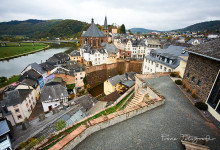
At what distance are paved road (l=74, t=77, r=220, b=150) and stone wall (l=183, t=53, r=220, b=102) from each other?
176 cm

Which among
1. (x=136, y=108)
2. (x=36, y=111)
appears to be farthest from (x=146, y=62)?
(x=36, y=111)

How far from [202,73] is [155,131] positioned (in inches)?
255

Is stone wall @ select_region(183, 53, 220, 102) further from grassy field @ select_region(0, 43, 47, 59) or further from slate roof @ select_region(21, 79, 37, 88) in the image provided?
grassy field @ select_region(0, 43, 47, 59)

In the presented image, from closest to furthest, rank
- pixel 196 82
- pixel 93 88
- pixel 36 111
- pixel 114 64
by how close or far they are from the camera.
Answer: pixel 196 82
pixel 36 111
pixel 93 88
pixel 114 64

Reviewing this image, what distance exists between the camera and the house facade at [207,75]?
7324 mm

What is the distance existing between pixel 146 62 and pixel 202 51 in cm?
1563

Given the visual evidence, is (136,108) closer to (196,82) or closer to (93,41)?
(196,82)

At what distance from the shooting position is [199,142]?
5.07 meters

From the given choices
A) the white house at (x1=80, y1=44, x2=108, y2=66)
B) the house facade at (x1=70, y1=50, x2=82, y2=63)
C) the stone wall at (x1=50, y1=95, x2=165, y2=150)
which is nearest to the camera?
the stone wall at (x1=50, y1=95, x2=165, y2=150)

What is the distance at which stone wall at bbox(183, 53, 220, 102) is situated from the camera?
7.70 metres

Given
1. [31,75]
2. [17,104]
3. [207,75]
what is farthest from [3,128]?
[207,75]

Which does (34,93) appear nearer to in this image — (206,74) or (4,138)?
(4,138)

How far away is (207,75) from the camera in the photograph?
8148 millimetres

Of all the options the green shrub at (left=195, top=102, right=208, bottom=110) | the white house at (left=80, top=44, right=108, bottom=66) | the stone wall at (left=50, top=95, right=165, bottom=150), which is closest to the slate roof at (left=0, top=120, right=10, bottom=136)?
the stone wall at (left=50, top=95, right=165, bottom=150)
